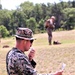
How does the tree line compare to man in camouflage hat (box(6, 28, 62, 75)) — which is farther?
the tree line

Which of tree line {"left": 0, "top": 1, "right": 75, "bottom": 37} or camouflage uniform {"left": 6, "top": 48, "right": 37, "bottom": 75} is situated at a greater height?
camouflage uniform {"left": 6, "top": 48, "right": 37, "bottom": 75}

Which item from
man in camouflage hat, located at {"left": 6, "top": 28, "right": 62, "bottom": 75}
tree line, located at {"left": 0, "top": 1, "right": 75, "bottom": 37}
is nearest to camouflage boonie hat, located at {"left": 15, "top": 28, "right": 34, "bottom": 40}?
man in camouflage hat, located at {"left": 6, "top": 28, "right": 62, "bottom": 75}

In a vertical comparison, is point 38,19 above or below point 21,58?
below

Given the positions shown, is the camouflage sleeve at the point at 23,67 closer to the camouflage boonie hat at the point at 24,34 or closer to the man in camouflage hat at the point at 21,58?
the man in camouflage hat at the point at 21,58

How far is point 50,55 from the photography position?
13219 millimetres

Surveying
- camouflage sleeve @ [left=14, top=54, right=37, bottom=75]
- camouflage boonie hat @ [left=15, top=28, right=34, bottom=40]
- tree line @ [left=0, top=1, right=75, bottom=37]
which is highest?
camouflage boonie hat @ [left=15, top=28, right=34, bottom=40]

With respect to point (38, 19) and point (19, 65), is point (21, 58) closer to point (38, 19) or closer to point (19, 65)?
point (19, 65)

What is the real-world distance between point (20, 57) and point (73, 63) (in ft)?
24.4

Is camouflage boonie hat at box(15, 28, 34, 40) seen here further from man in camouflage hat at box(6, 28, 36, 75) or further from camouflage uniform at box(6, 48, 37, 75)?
camouflage uniform at box(6, 48, 37, 75)

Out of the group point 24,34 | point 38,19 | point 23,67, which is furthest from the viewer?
Answer: point 38,19

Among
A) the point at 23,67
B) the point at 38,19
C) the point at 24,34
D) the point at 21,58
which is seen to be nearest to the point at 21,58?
the point at 21,58

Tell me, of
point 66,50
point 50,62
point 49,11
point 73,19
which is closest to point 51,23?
point 66,50

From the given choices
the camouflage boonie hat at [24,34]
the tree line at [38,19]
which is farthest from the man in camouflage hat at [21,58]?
the tree line at [38,19]

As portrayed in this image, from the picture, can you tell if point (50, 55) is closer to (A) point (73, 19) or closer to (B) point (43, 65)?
(B) point (43, 65)
